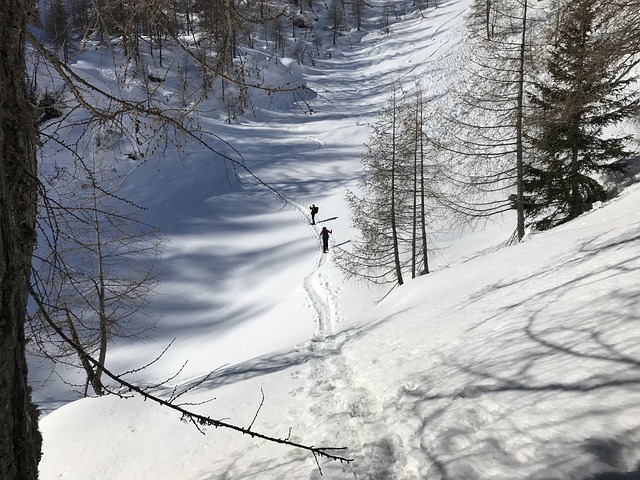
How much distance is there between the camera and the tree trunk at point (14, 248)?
1.67 m

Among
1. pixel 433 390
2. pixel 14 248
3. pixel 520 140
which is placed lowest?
pixel 433 390

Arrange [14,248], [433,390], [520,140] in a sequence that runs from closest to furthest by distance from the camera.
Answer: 1. [14,248]
2. [433,390]
3. [520,140]

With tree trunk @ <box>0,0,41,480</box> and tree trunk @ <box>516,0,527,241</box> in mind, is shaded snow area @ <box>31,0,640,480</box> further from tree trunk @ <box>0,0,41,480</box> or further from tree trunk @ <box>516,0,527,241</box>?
tree trunk @ <box>516,0,527,241</box>

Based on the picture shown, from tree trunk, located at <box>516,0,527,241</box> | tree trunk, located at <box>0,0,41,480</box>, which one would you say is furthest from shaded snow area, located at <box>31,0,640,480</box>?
tree trunk, located at <box>516,0,527,241</box>

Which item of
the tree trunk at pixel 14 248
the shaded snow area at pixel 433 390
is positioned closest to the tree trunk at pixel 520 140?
the shaded snow area at pixel 433 390

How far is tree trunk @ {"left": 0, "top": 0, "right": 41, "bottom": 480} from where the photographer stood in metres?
1.67

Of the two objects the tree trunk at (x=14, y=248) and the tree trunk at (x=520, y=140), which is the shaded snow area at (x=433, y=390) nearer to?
the tree trunk at (x=14, y=248)

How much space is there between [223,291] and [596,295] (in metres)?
17.7

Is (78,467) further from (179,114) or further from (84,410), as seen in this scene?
(179,114)

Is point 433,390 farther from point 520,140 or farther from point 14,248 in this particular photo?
point 520,140

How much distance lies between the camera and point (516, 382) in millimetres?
3285

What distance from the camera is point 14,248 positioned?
1.72 metres

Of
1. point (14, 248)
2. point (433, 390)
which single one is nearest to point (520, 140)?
point (433, 390)

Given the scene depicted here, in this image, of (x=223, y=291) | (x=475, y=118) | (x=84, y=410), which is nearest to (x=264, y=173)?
(x=223, y=291)
